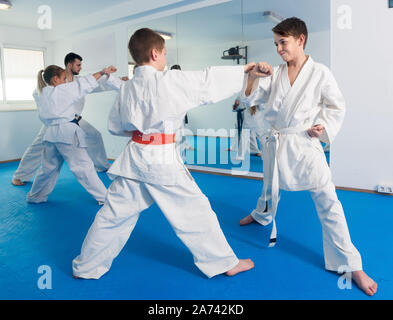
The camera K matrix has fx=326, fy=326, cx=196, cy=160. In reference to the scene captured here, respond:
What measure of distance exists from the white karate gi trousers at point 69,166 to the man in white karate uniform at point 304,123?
5.88ft

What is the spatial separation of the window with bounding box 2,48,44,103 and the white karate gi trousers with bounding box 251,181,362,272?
6020 millimetres

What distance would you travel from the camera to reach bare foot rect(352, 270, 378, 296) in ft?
5.21

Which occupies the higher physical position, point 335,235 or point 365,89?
point 365,89

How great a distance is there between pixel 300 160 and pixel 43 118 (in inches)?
92.7

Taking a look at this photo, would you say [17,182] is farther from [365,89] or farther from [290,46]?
[365,89]

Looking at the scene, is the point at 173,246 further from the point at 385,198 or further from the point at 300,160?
the point at 385,198

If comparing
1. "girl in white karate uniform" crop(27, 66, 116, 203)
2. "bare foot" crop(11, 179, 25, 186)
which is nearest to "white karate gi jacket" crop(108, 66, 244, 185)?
"girl in white karate uniform" crop(27, 66, 116, 203)

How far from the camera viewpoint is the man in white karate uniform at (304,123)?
5.74 ft

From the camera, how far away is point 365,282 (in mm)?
1620

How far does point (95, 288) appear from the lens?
1.71 meters

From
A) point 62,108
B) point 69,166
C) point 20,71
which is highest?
point 20,71

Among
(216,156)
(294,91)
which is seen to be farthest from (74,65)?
(294,91)

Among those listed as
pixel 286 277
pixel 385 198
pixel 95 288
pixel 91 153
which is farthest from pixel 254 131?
pixel 95 288

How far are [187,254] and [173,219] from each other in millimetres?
466
